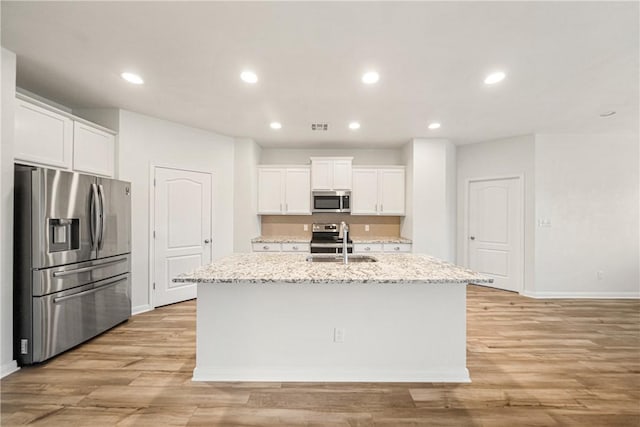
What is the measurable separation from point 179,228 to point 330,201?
97.6 inches

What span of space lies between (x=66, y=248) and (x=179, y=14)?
2.33 metres

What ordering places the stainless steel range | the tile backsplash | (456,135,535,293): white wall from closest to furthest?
(456,135,535,293): white wall
the stainless steel range
the tile backsplash

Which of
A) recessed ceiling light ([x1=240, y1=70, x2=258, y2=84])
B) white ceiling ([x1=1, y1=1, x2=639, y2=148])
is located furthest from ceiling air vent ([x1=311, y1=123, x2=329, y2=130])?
recessed ceiling light ([x1=240, y1=70, x2=258, y2=84])

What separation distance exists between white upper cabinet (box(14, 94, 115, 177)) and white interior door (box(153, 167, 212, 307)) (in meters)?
0.66

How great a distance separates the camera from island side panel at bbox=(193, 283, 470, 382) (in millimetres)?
2221

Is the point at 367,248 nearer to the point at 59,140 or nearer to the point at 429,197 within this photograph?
the point at 429,197

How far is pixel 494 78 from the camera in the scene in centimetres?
267

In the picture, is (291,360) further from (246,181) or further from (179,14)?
(246,181)

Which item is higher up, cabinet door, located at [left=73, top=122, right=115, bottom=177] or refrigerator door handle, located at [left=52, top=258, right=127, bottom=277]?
cabinet door, located at [left=73, top=122, right=115, bottom=177]

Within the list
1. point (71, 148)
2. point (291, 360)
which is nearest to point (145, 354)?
point (291, 360)

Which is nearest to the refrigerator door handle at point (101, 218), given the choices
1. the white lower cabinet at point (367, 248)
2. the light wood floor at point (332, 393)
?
the light wood floor at point (332, 393)

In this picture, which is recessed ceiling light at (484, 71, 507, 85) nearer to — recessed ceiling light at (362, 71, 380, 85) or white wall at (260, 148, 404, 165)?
recessed ceiling light at (362, 71, 380, 85)

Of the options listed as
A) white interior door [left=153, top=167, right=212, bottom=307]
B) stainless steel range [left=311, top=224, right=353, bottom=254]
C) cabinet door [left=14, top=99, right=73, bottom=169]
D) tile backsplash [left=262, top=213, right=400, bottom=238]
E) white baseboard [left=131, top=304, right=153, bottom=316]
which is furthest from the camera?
tile backsplash [left=262, top=213, right=400, bottom=238]

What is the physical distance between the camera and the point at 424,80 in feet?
8.86
